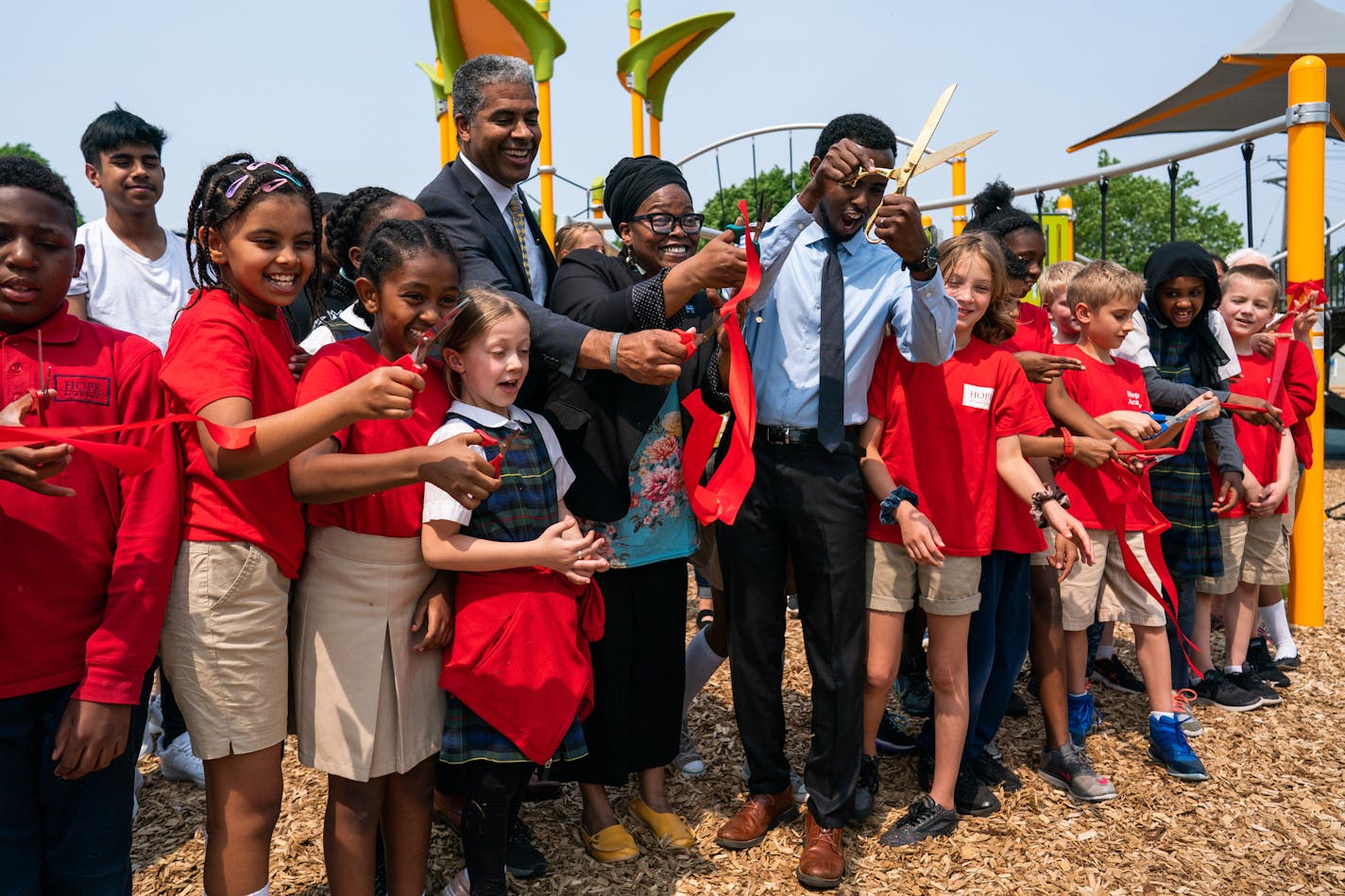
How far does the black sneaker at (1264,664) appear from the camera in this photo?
192 inches

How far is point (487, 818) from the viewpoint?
8.53ft

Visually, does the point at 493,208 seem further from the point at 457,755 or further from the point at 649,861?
the point at 649,861

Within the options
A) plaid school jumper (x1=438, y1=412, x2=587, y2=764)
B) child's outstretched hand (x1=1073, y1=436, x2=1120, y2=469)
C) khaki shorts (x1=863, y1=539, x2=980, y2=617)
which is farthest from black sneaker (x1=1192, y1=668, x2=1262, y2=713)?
plaid school jumper (x1=438, y1=412, x2=587, y2=764)

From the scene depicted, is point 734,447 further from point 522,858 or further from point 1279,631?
point 1279,631

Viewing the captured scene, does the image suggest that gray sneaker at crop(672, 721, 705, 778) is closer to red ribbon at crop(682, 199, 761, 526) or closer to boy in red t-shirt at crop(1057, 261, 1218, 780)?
red ribbon at crop(682, 199, 761, 526)

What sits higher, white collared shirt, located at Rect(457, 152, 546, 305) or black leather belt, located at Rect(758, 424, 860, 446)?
white collared shirt, located at Rect(457, 152, 546, 305)

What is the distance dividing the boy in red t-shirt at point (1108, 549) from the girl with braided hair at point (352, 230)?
2.63m

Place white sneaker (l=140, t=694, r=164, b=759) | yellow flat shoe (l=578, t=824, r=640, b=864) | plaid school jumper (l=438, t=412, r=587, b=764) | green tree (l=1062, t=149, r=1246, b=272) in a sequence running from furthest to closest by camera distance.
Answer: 1. green tree (l=1062, t=149, r=1246, b=272)
2. white sneaker (l=140, t=694, r=164, b=759)
3. yellow flat shoe (l=578, t=824, r=640, b=864)
4. plaid school jumper (l=438, t=412, r=587, b=764)

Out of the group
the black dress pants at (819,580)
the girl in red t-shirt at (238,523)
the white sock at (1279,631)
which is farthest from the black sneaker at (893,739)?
the girl in red t-shirt at (238,523)

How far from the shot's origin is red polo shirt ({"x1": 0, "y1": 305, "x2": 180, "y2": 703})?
204 cm

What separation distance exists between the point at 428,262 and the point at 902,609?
6.23ft

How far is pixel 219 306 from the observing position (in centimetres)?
224

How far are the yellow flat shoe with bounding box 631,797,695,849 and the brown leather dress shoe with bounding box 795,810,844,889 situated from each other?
404mm

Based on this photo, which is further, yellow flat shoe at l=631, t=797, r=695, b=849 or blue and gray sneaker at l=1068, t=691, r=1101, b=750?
blue and gray sneaker at l=1068, t=691, r=1101, b=750
